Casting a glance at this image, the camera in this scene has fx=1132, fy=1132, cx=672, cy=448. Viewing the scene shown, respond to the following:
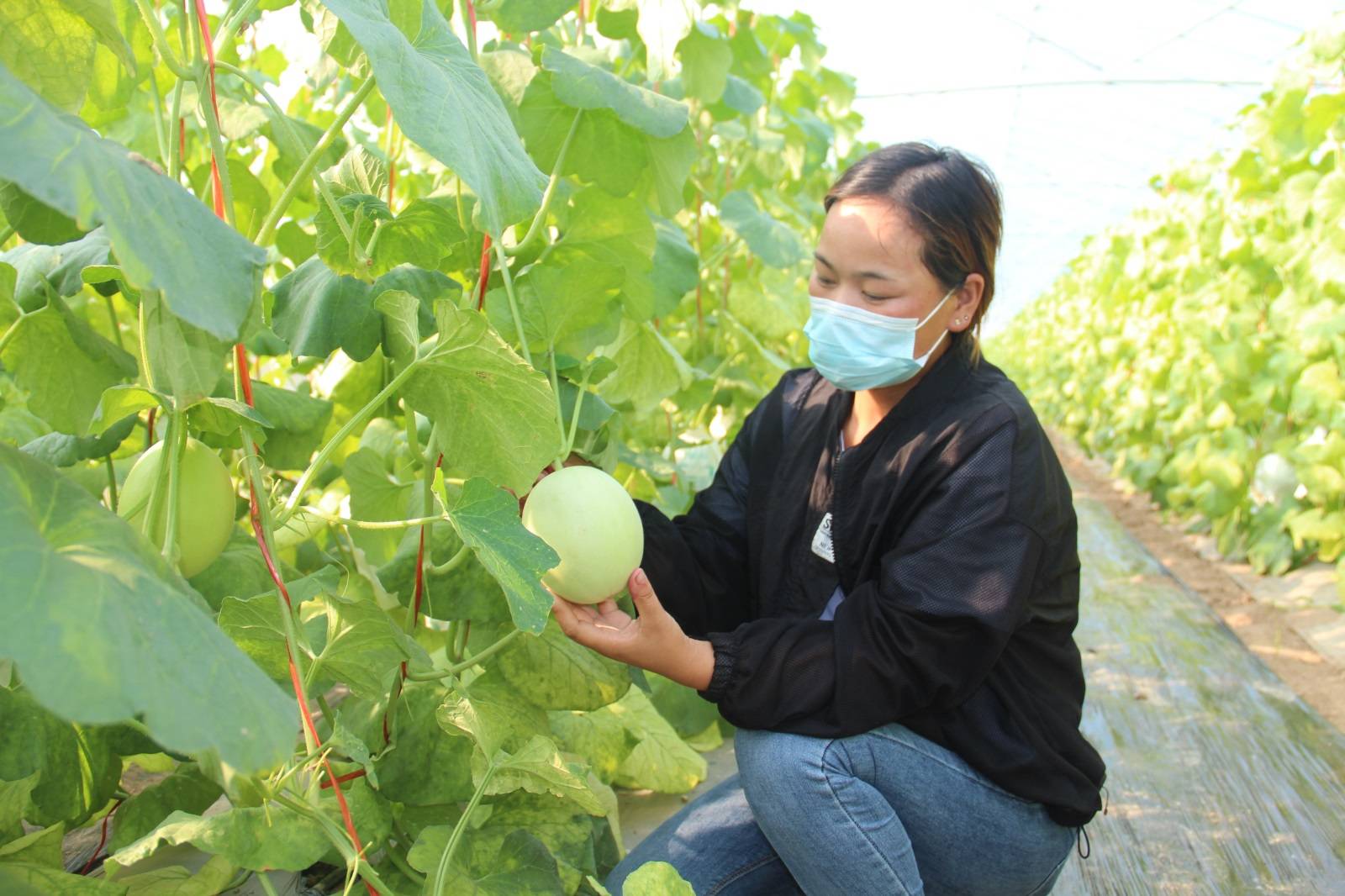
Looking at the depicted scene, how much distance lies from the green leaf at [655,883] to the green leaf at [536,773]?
137mm

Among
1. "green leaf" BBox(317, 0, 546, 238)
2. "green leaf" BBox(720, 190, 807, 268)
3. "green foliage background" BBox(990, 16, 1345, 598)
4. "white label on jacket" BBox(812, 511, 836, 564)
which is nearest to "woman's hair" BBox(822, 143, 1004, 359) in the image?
"white label on jacket" BBox(812, 511, 836, 564)

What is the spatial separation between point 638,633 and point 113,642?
2.57ft

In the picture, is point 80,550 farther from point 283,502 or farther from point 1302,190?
point 1302,190

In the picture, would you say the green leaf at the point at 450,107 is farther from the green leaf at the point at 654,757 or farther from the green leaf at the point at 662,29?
the green leaf at the point at 654,757

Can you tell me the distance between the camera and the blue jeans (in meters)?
1.36

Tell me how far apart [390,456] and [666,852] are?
0.69 m

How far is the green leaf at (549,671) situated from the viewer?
1323 millimetres

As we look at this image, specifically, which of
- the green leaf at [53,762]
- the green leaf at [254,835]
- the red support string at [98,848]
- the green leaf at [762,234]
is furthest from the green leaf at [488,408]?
the green leaf at [762,234]

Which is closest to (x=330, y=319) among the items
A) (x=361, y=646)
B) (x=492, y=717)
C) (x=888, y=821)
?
(x=361, y=646)

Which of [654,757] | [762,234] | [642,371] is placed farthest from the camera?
[762,234]

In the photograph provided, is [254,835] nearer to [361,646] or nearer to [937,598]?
[361,646]

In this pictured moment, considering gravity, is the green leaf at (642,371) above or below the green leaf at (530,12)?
below

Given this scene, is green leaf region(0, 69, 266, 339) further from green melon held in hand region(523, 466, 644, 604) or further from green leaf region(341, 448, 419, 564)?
green leaf region(341, 448, 419, 564)

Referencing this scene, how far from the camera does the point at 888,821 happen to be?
1385 millimetres
